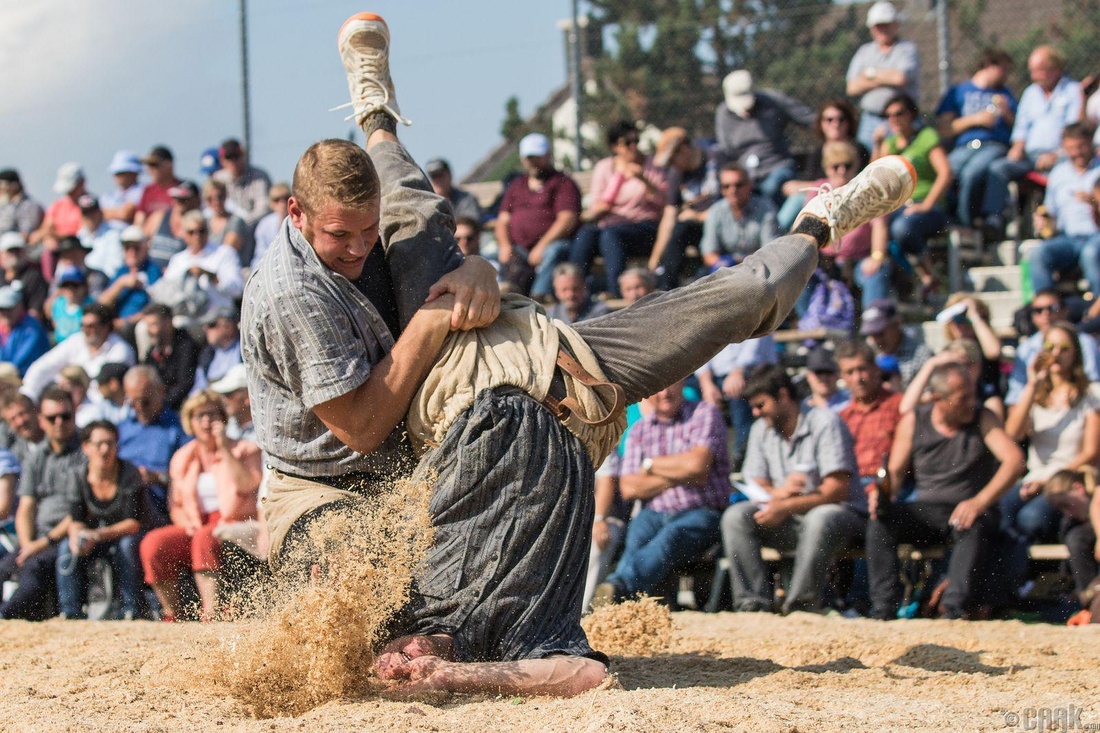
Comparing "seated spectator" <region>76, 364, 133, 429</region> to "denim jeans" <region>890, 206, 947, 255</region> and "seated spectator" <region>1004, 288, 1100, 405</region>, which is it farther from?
"seated spectator" <region>1004, 288, 1100, 405</region>

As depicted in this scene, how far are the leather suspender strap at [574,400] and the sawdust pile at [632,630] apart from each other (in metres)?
1.26

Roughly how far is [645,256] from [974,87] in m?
2.59

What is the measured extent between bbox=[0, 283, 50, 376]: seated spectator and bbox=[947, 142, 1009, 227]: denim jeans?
22.4 feet

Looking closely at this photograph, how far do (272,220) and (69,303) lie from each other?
5.46 ft

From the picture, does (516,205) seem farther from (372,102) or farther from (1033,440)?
(372,102)

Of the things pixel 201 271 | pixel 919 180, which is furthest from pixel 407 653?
pixel 201 271

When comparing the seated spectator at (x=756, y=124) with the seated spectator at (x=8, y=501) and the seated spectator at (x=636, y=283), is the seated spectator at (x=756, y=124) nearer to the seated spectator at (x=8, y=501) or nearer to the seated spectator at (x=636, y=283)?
the seated spectator at (x=636, y=283)

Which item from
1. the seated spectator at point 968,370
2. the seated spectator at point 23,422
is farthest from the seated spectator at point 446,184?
the seated spectator at point 968,370

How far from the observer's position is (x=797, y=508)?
7152mm

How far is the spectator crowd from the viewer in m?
7.06

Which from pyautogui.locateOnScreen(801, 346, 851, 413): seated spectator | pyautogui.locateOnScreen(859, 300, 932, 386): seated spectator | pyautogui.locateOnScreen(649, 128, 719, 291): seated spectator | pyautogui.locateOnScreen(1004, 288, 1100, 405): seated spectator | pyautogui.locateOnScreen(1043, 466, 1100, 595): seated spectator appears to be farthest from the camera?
pyautogui.locateOnScreen(649, 128, 719, 291): seated spectator

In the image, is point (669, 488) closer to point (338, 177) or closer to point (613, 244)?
point (613, 244)

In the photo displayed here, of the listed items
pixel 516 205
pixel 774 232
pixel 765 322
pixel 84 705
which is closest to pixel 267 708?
pixel 84 705

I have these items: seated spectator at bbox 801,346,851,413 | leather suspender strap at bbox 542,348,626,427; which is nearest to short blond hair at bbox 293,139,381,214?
leather suspender strap at bbox 542,348,626,427
